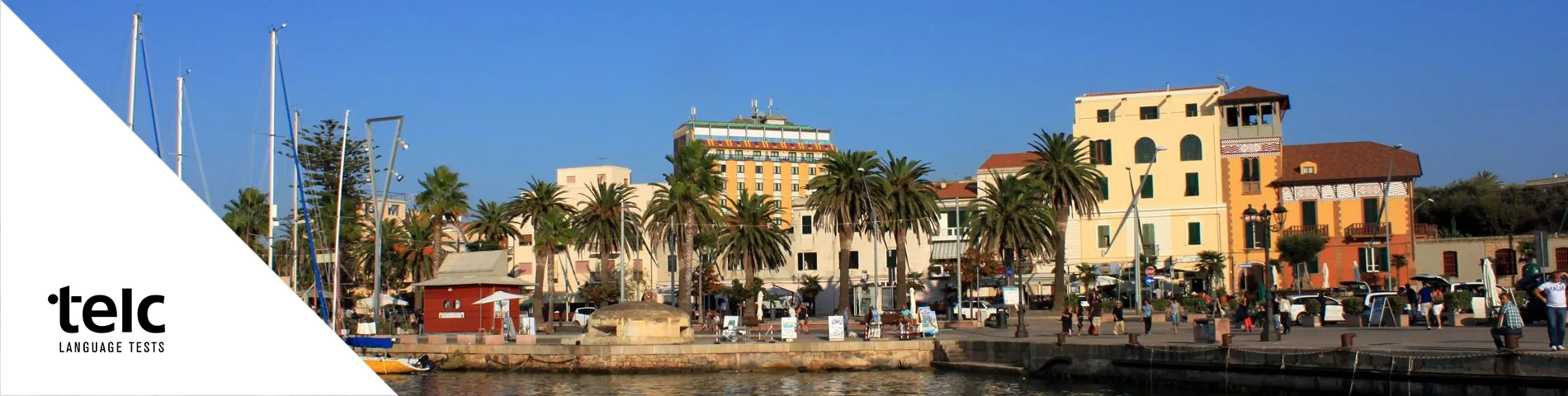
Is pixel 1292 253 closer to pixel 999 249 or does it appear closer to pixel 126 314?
pixel 999 249

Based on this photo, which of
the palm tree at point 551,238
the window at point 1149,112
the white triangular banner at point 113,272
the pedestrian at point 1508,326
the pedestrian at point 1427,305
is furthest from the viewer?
the window at point 1149,112

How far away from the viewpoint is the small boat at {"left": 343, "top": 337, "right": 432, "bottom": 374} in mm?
38938

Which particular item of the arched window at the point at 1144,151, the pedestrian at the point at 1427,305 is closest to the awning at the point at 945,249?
the arched window at the point at 1144,151

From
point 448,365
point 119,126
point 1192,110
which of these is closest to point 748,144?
point 1192,110

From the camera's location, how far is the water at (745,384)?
32.5 meters

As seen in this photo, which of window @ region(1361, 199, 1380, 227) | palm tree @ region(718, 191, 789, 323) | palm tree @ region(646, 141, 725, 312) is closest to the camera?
palm tree @ region(646, 141, 725, 312)

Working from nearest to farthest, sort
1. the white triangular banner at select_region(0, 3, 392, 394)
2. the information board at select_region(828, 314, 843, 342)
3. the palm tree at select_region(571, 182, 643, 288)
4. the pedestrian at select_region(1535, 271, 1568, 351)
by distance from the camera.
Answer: the white triangular banner at select_region(0, 3, 392, 394) → the pedestrian at select_region(1535, 271, 1568, 351) → the information board at select_region(828, 314, 843, 342) → the palm tree at select_region(571, 182, 643, 288)

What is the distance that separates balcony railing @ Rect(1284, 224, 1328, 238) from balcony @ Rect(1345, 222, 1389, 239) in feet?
3.61

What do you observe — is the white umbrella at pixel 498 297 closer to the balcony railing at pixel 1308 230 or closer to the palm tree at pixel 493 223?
the palm tree at pixel 493 223

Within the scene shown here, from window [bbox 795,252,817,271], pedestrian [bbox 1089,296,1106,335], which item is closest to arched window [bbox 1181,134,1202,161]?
window [bbox 795,252,817,271]

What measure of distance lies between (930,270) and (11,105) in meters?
68.8

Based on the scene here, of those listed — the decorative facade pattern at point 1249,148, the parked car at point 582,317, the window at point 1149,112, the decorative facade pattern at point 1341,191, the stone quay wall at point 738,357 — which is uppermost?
the window at point 1149,112

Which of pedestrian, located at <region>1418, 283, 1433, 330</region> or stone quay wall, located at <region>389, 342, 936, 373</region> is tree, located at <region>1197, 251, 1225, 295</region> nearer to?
pedestrian, located at <region>1418, 283, 1433, 330</region>

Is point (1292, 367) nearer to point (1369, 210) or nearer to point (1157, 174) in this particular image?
point (1369, 210)
